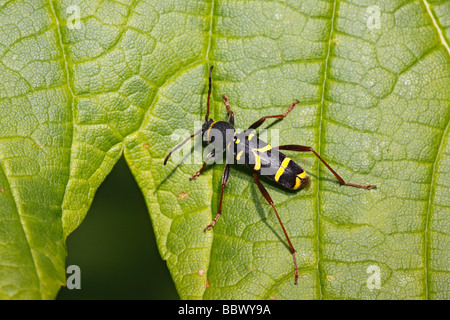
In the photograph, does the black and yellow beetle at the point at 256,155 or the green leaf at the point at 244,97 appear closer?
the green leaf at the point at 244,97

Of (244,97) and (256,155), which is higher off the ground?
(244,97)

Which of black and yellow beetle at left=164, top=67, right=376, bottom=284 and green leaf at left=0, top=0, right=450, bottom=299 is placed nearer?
green leaf at left=0, top=0, right=450, bottom=299

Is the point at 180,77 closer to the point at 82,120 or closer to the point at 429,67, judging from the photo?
the point at 82,120

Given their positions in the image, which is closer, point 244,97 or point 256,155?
point 244,97
